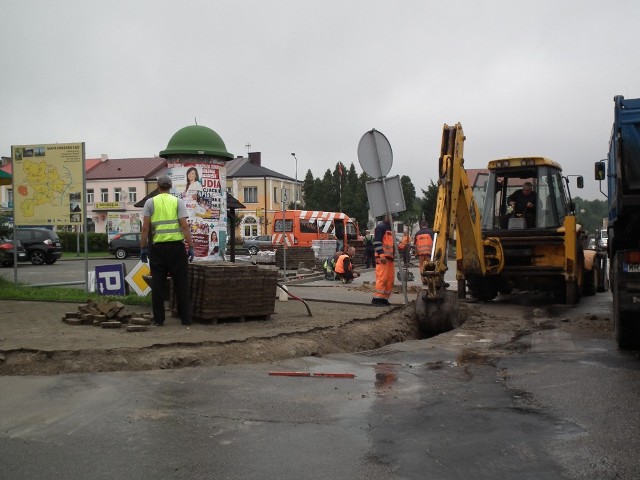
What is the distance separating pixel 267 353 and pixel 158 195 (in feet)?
9.57

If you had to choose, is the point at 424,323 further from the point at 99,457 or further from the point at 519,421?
the point at 99,457

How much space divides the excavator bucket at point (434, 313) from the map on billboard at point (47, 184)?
7.50 meters

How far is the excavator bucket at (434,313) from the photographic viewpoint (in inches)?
427

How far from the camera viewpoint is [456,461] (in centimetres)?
431

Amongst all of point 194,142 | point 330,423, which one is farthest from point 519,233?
point 330,423

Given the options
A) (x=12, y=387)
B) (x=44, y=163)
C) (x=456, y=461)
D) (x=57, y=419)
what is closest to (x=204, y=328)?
(x=12, y=387)

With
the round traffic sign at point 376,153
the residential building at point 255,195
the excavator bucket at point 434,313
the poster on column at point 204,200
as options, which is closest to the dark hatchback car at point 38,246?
the poster on column at point 204,200

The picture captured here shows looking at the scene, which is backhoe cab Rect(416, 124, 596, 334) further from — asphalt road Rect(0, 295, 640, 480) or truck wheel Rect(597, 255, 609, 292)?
asphalt road Rect(0, 295, 640, 480)

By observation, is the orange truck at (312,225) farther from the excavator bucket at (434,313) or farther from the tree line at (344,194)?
the tree line at (344,194)

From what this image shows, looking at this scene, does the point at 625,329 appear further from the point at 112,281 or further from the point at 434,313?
the point at 112,281

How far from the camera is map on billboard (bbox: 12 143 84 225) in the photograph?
14125 mm

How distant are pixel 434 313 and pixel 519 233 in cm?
465

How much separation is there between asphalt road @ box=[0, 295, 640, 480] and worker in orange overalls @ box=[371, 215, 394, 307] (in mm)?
4835

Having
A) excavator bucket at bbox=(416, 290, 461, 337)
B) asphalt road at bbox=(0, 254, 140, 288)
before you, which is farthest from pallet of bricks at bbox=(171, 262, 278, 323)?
asphalt road at bbox=(0, 254, 140, 288)
